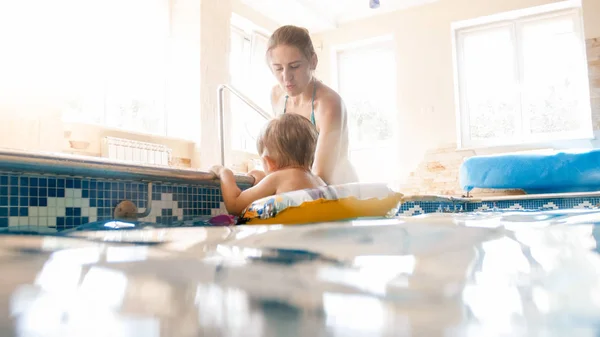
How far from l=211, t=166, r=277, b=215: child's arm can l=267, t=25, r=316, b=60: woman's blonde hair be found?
0.62 meters

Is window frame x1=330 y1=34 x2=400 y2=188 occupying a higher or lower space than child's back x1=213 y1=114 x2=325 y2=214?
higher

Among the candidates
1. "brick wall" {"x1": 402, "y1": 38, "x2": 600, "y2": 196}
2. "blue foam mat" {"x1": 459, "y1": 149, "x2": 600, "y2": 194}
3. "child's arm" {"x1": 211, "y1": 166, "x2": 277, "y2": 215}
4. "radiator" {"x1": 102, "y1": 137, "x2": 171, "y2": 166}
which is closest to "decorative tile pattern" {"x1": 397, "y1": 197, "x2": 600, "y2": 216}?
"blue foam mat" {"x1": 459, "y1": 149, "x2": 600, "y2": 194}

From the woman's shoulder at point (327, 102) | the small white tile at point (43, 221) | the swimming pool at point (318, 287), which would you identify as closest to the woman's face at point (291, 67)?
the woman's shoulder at point (327, 102)

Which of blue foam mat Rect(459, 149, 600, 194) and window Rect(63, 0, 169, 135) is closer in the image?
window Rect(63, 0, 169, 135)

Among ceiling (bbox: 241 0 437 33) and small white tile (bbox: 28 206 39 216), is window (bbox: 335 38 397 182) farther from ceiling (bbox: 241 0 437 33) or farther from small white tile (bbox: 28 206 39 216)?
small white tile (bbox: 28 206 39 216)

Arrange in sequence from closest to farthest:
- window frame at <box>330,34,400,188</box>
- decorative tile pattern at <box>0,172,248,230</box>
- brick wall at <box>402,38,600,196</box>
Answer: decorative tile pattern at <box>0,172,248,230</box>, brick wall at <box>402,38,600,196</box>, window frame at <box>330,34,400,188</box>

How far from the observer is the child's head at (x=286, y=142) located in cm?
197

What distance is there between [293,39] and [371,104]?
587 centimetres

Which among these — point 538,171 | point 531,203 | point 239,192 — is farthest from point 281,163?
point 538,171

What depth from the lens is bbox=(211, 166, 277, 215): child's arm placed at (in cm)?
187

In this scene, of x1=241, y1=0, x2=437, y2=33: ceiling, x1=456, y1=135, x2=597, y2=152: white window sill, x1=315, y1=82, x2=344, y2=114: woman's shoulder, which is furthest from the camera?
x1=241, y1=0, x2=437, y2=33: ceiling

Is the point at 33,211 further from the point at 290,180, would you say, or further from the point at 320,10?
the point at 320,10

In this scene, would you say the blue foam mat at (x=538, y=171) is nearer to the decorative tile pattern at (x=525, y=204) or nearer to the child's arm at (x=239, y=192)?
the decorative tile pattern at (x=525, y=204)

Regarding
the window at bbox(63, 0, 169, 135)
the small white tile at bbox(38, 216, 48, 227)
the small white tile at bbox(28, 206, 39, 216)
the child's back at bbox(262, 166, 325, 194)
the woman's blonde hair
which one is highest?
the window at bbox(63, 0, 169, 135)
